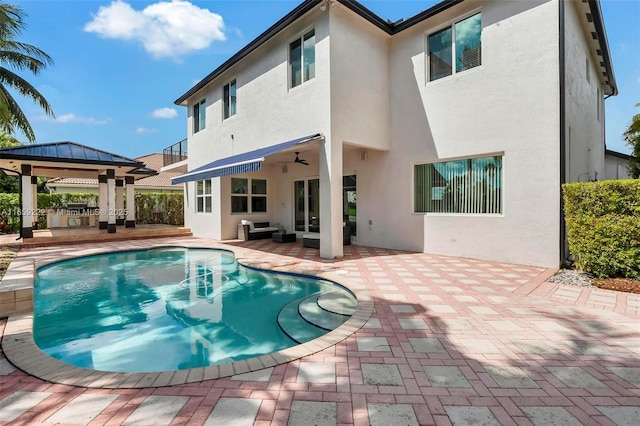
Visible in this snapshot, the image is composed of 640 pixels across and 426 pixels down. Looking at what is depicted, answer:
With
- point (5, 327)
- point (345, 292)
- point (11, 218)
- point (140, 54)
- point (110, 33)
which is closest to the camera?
point (5, 327)

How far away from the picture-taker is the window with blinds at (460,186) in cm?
1541

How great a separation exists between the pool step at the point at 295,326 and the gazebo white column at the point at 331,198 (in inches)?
252

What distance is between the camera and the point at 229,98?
2512cm

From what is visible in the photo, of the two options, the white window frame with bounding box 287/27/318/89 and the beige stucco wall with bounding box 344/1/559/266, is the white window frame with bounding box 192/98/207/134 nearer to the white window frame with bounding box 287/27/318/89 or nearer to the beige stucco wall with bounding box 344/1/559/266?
the white window frame with bounding box 287/27/318/89

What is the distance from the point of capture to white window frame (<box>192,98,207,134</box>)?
28481 mm

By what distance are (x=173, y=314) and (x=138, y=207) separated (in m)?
34.4

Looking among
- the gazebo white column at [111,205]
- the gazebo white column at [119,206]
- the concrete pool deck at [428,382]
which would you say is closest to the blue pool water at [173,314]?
the concrete pool deck at [428,382]

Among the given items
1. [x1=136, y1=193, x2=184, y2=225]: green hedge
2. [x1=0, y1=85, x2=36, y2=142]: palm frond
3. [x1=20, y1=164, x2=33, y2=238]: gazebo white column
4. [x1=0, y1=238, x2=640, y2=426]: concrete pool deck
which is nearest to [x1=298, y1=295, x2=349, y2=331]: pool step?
[x1=0, y1=238, x2=640, y2=426]: concrete pool deck

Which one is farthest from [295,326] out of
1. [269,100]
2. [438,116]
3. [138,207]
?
[138,207]

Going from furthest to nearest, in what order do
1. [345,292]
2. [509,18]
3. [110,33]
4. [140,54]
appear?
[140,54]
[110,33]
[509,18]
[345,292]

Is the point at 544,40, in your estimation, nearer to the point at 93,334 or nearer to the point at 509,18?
the point at 509,18

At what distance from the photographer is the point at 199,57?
32875mm

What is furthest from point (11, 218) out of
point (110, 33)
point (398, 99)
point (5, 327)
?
point (398, 99)

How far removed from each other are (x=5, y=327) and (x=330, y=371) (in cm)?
823
